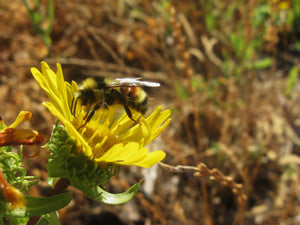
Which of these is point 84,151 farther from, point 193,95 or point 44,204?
point 193,95

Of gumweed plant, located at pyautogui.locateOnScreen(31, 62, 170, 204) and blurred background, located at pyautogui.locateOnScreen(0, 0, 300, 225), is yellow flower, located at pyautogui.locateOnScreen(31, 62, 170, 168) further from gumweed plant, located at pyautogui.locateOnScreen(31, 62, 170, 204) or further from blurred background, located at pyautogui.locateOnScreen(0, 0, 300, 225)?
blurred background, located at pyautogui.locateOnScreen(0, 0, 300, 225)

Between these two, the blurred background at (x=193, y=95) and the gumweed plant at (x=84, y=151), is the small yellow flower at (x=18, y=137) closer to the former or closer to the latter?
the gumweed plant at (x=84, y=151)

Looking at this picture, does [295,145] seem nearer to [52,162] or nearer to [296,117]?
[296,117]

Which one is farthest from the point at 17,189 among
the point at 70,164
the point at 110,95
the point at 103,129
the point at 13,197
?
the point at 110,95

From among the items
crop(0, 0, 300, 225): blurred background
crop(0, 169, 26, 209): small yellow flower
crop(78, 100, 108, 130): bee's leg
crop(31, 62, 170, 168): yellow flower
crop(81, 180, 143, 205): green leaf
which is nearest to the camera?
crop(0, 169, 26, 209): small yellow flower

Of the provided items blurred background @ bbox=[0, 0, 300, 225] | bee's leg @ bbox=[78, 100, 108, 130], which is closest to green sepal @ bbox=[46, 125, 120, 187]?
bee's leg @ bbox=[78, 100, 108, 130]

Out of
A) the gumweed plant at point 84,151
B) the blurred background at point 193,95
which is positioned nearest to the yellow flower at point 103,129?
the gumweed plant at point 84,151
